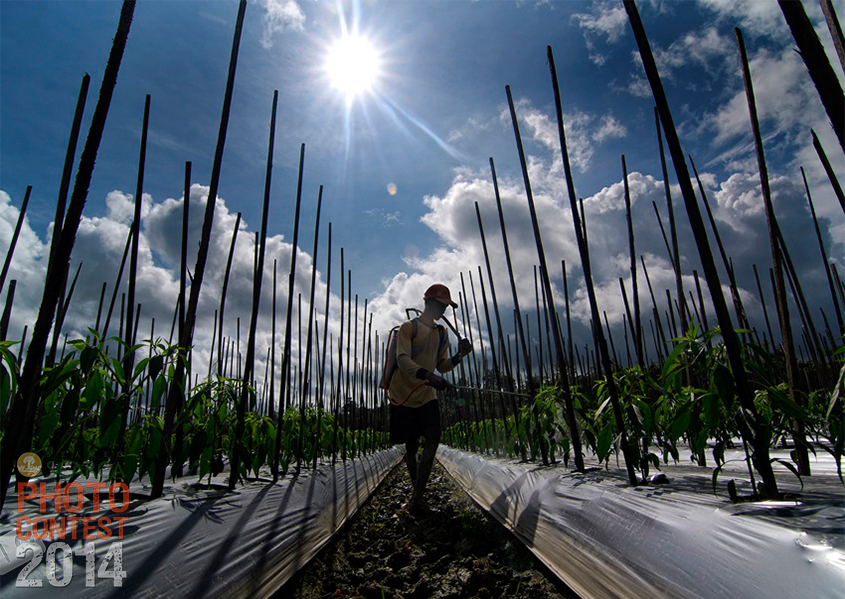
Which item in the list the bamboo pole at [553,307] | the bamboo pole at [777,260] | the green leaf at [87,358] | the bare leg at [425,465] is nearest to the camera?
the green leaf at [87,358]

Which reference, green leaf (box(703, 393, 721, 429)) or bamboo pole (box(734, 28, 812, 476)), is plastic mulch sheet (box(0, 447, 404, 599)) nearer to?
green leaf (box(703, 393, 721, 429))

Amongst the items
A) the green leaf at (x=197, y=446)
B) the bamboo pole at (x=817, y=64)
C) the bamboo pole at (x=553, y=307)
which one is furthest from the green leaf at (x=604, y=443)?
the green leaf at (x=197, y=446)

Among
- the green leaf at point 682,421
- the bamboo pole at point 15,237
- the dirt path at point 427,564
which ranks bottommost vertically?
the dirt path at point 427,564

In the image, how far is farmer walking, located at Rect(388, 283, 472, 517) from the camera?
3.42 meters

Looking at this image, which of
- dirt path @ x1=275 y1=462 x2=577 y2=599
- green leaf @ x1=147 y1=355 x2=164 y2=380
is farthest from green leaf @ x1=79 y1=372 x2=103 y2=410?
dirt path @ x1=275 y1=462 x2=577 y2=599

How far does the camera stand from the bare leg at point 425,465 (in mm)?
3203

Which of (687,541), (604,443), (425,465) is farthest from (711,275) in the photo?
(425,465)

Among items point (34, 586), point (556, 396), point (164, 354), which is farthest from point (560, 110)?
point (34, 586)

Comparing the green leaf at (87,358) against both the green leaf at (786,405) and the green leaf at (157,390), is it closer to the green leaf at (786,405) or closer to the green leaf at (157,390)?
the green leaf at (157,390)

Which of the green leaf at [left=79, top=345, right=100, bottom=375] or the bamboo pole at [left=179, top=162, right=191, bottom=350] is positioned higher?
the bamboo pole at [left=179, top=162, right=191, bottom=350]

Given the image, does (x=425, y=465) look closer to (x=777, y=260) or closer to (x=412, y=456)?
(x=412, y=456)

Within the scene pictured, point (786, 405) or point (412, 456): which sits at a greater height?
point (786, 405)

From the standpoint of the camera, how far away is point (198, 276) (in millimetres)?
2168

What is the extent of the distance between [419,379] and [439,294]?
0.78 metres
